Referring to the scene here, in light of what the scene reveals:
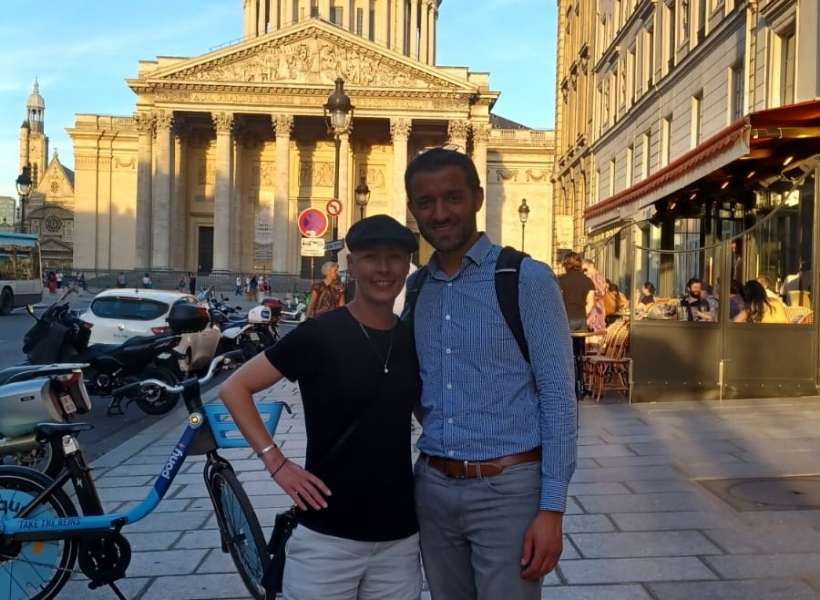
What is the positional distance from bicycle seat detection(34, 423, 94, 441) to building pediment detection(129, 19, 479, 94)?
52.4 meters

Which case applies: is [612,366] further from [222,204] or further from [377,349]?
[222,204]

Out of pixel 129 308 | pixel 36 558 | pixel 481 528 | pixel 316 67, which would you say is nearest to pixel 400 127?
pixel 316 67

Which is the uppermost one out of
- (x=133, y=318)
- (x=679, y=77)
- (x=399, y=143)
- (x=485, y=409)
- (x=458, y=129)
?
(x=458, y=129)

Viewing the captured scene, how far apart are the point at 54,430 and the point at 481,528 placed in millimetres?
2461

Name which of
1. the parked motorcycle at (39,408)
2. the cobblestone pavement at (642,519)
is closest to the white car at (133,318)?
Answer: the cobblestone pavement at (642,519)

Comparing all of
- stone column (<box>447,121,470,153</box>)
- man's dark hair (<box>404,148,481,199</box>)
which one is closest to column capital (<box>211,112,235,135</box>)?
stone column (<box>447,121,470,153</box>)

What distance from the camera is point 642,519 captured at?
535 cm

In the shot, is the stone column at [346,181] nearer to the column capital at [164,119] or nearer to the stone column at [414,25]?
the column capital at [164,119]

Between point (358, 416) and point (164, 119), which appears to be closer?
point (358, 416)

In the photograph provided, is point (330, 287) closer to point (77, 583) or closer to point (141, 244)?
point (77, 583)

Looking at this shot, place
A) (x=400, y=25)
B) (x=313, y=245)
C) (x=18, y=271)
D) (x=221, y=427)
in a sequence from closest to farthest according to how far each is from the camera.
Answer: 1. (x=221, y=427)
2. (x=313, y=245)
3. (x=18, y=271)
4. (x=400, y=25)

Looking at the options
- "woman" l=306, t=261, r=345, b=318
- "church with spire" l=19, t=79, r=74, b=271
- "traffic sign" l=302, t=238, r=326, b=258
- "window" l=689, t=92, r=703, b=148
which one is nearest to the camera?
"woman" l=306, t=261, r=345, b=318

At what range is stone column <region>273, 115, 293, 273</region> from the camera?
55.1 meters

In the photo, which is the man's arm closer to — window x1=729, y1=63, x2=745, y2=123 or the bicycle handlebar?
the bicycle handlebar
